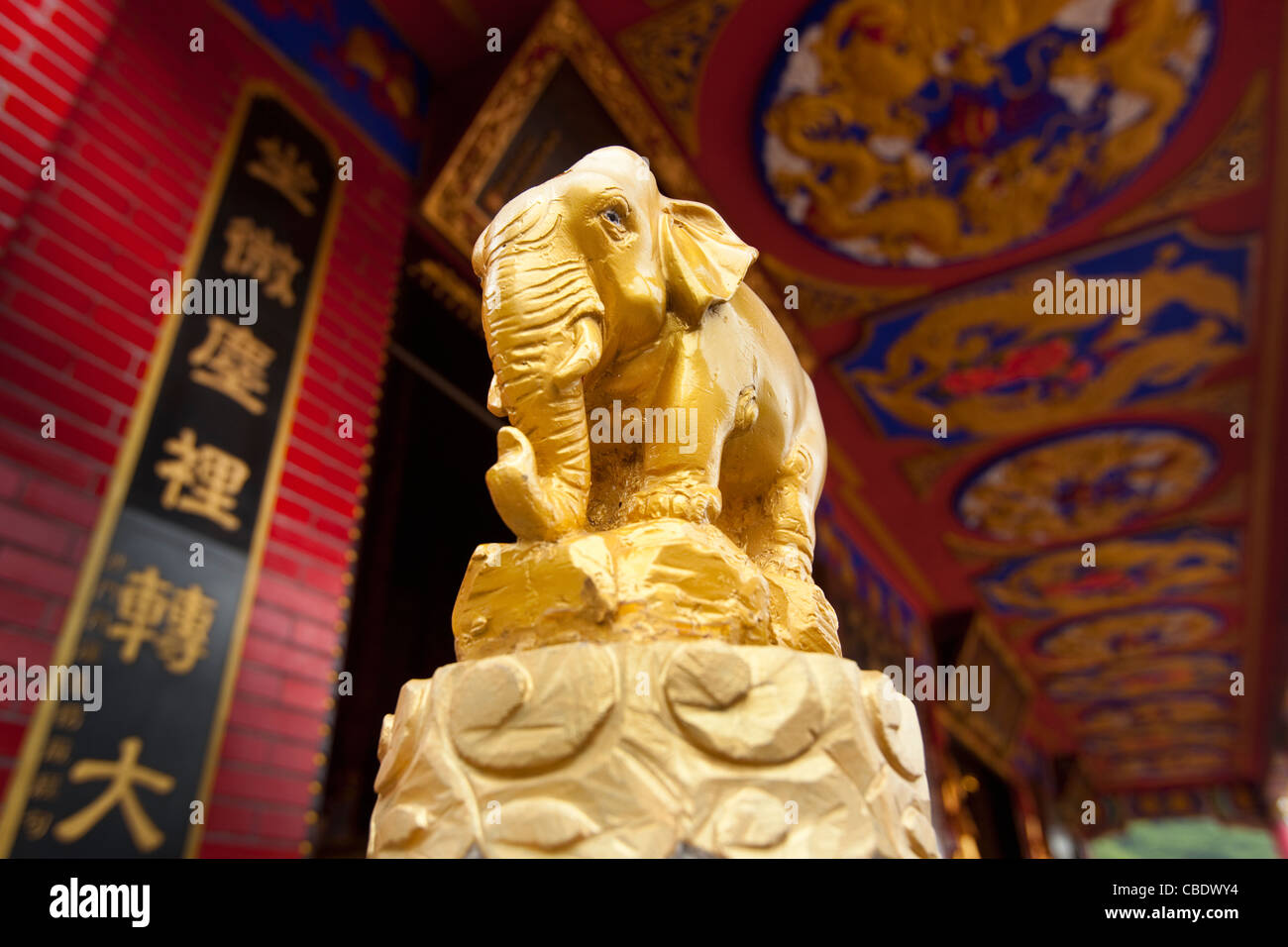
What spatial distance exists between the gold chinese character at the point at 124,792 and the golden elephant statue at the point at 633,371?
2.71 ft

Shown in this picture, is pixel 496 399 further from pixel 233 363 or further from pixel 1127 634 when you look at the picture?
pixel 1127 634

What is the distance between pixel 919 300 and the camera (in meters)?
2.97

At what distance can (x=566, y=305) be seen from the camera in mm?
666

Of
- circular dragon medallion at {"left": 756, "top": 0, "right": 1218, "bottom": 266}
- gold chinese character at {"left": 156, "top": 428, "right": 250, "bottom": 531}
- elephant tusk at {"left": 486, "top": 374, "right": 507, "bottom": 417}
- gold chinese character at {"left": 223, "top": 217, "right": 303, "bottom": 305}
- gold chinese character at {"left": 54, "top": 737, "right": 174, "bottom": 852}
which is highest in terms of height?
circular dragon medallion at {"left": 756, "top": 0, "right": 1218, "bottom": 266}

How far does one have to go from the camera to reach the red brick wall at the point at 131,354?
1095mm

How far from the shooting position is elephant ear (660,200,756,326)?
77 cm

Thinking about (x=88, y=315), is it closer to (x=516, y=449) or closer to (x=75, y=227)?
(x=75, y=227)

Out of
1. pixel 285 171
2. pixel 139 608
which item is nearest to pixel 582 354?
pixel 139 608

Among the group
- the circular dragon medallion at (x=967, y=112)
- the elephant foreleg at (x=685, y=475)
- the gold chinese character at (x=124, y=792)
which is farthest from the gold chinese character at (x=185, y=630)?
the circular dragon medallion at (x=967, y=112)

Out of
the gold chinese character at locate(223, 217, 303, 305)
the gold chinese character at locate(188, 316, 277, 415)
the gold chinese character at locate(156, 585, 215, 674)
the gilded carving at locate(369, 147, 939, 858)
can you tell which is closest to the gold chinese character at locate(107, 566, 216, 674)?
the gold chinese character at locate(156, 585, 215, 674)

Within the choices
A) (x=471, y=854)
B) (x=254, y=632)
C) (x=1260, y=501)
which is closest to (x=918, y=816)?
(x=471, y=854)

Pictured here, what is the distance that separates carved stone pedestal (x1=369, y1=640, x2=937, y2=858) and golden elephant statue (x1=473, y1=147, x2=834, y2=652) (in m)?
0.14

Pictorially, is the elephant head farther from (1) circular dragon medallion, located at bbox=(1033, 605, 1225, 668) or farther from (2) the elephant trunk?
(1) circular dragon medallion, located at bbox=(1033, 605, 1225, 668)

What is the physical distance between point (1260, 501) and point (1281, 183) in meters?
2.28
